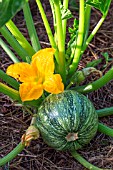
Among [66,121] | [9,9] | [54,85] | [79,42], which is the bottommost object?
[66,121]

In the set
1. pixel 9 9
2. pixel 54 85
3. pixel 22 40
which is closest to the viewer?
pixel 9 9

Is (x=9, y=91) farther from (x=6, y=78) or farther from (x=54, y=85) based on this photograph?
(x=54, y=85)

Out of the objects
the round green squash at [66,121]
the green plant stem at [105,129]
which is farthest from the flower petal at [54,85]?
the green plant stem at [105,129]

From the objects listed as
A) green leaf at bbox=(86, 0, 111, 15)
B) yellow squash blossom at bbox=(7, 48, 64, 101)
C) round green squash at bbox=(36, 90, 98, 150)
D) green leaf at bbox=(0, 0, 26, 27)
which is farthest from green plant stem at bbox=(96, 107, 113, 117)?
green leaf at bbox=(0, 0, 26, 27)

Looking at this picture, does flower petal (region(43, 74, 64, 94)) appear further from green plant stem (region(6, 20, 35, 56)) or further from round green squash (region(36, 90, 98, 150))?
green plant stem (region(6, 20, 35, 56))

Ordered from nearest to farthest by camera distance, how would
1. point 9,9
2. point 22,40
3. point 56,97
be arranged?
point 9,9 < point 56,97 < point 22,40

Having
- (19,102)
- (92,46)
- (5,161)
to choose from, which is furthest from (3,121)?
(92,46)

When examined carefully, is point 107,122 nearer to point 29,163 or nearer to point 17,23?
point 29,163

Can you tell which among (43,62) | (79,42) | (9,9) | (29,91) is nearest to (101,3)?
(79,42)
